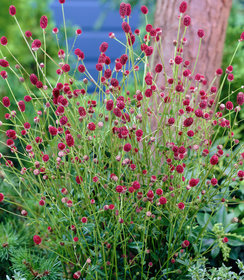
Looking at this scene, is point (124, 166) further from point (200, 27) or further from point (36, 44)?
point (200, 27)

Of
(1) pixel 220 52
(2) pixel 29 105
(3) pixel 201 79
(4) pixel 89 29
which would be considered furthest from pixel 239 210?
(4) pixel 89 29

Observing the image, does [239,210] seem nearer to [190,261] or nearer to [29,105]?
[190,261]

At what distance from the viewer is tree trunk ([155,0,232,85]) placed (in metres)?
2.57

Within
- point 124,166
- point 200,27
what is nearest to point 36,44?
point 124,166

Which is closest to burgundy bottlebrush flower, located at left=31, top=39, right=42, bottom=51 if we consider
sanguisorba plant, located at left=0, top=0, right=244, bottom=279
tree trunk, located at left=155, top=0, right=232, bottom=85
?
Result: sanguisorba plant, located at left=0, top=0, right=244, bottom=279

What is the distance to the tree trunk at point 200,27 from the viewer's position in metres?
2.57

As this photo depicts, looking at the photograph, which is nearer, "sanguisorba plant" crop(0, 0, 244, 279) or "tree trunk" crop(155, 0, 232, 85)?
"sanguisorba plant" crop(0, 0, 244, 279)

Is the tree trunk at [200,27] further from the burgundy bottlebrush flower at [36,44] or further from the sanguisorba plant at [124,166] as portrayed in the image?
the burgundy bottlebrush flower at [36,44]

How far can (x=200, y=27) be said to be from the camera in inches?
104

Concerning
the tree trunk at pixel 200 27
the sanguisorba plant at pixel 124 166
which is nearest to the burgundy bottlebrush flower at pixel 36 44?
the sanguisorba plant at pixel 124 166

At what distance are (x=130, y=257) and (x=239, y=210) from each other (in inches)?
32.4

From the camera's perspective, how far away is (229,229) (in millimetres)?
2004

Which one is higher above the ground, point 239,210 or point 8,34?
point 8,34

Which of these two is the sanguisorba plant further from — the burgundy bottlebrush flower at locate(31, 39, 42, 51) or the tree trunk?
the tree trunk
